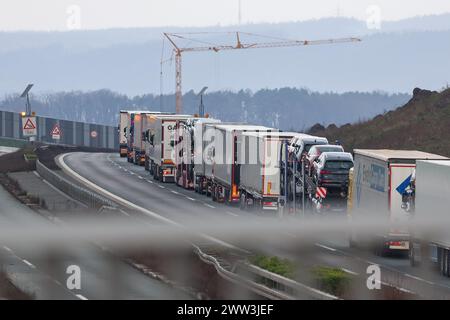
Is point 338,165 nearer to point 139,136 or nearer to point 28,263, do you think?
point 28,263

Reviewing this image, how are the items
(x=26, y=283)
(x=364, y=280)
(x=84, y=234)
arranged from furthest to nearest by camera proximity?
(x=84, y=234) → (x=26, y=283) → (x=364, y=280)

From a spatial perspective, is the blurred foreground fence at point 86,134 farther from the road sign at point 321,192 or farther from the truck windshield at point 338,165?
the road sign at point 321,192

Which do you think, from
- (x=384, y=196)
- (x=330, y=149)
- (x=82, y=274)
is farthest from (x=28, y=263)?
(x=330, y=149)

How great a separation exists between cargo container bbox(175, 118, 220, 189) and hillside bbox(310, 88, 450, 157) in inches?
828

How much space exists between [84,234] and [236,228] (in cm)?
906

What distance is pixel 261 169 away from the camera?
66875mm

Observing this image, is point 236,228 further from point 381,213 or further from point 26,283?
point 26,283

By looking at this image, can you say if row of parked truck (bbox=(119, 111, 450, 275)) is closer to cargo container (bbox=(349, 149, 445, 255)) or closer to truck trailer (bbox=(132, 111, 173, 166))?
cargo container (bbox=(349, 149, 445, 255))

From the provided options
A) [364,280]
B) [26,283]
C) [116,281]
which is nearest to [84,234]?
[116,281]

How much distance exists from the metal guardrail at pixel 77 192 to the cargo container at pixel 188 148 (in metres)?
7.73

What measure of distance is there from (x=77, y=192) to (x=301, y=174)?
15088 millimetres

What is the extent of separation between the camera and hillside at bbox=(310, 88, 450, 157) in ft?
360

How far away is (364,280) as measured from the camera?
3569 cm

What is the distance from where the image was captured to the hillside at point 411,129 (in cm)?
10975
